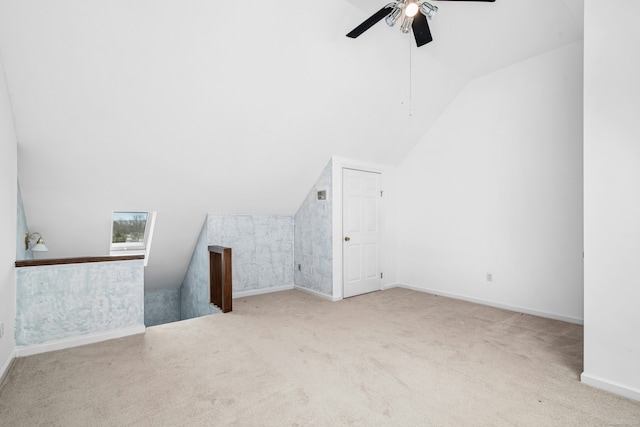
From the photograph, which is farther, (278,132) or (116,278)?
(278,132)

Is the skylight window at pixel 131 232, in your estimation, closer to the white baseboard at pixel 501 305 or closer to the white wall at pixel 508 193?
the white baseboard at pixel 501 305

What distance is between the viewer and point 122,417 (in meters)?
1.81

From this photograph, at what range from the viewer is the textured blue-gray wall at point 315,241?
453cm

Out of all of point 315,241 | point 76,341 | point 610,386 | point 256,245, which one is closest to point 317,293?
point 315,241

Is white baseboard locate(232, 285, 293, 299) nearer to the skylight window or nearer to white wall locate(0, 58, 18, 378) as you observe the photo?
the skylight window

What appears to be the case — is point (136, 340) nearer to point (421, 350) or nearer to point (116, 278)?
point (116, 278)

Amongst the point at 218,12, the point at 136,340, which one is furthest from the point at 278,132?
the point at 136,340

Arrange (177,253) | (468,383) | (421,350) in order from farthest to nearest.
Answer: (177,253) < (421,350) < (468,383)

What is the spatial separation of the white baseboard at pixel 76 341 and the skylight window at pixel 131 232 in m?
1.63

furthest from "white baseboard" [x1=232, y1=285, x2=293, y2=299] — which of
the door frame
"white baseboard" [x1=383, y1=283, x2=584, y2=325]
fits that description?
"white baseboard" [x1=383, y1=283, x2=584, y2=325]

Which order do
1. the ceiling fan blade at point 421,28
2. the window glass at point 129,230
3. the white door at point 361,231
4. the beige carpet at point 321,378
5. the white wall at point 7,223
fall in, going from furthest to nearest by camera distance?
the white door at point 361,231, the window glass at point 129,230, the white wall at point 7,223, the ceiling fan blade at point 421,28, the beige carpet at point 321,378

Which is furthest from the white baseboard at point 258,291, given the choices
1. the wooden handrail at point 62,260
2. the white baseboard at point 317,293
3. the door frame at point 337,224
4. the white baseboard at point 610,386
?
the white baseboard at point 610,386

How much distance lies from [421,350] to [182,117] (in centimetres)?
323

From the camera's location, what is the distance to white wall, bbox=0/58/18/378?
2.32 metres
